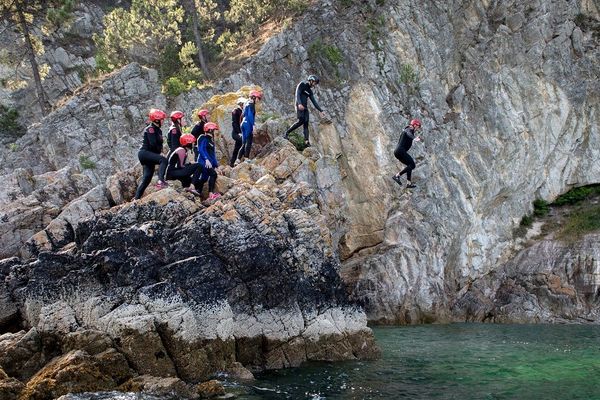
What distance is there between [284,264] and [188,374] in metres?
4.03

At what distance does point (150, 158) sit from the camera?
15523 millimetres

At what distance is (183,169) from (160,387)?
6.58m

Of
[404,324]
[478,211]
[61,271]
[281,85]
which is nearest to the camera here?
[61,271]

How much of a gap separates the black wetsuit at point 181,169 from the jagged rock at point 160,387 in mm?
6081

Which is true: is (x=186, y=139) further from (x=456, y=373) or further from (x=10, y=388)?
(x=456, y=373)

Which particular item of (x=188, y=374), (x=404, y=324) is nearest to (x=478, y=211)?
(x=404, y=324)

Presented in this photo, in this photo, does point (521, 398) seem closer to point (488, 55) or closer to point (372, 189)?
point (372, 189)

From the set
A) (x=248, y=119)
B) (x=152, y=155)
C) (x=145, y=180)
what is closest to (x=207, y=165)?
(x=152, y=155)

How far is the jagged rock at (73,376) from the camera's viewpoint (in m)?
10.9

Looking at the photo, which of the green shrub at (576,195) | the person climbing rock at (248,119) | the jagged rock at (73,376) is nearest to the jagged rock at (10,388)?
the jagged rock at (73,376)

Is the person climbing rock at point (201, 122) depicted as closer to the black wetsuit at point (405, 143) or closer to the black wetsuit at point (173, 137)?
the black wetsuit at point (173, 137)

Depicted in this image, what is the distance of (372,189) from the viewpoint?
97.9 feet

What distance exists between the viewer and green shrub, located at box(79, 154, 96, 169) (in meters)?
28.1

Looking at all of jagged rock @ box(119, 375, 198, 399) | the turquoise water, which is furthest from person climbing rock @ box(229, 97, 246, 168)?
jagged rock @ box(119, 375, 198, 399)
